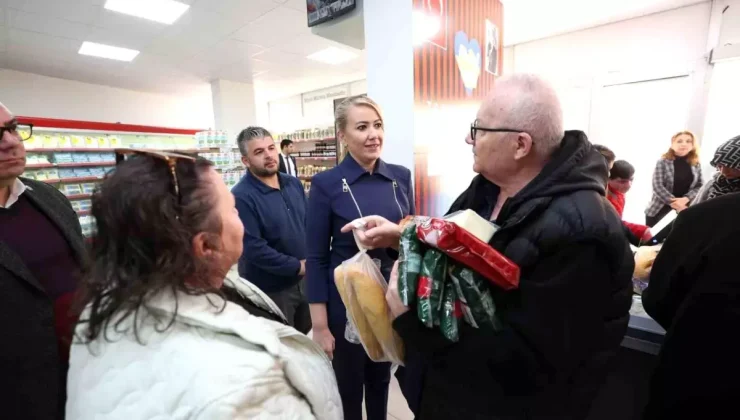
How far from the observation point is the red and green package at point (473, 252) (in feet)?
2.57

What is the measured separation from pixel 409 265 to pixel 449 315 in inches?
6.4

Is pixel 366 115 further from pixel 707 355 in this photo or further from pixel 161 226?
pixel 707 355

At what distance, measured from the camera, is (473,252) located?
30.8 inches

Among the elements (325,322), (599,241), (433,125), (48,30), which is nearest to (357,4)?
(433,125)

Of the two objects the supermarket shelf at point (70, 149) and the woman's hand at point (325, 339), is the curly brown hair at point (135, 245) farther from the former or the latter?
the supermarket shelf at point (70, 149)

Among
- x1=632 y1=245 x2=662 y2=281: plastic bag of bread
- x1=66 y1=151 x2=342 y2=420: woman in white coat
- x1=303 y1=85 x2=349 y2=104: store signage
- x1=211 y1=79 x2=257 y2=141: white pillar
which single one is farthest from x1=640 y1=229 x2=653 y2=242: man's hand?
x1=303 y1=85 x2=349 y2=104: store signage

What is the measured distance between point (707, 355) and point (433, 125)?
2.21 m

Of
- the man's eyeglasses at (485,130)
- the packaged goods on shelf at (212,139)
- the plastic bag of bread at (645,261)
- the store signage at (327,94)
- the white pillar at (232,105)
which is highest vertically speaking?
the store signage at (327,94)

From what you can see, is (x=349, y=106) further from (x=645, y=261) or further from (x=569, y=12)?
(x=569, y=12)

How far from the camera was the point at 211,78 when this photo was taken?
825cm

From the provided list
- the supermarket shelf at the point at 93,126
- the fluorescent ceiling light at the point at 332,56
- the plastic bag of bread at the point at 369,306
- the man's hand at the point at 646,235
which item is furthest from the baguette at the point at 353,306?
the fluorescent ceiling light at the point at 332,56

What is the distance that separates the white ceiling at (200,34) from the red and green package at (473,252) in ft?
15.1

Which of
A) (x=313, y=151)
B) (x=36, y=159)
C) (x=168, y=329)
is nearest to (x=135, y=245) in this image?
(x=168, y=329)

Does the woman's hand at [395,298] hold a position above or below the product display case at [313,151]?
below
